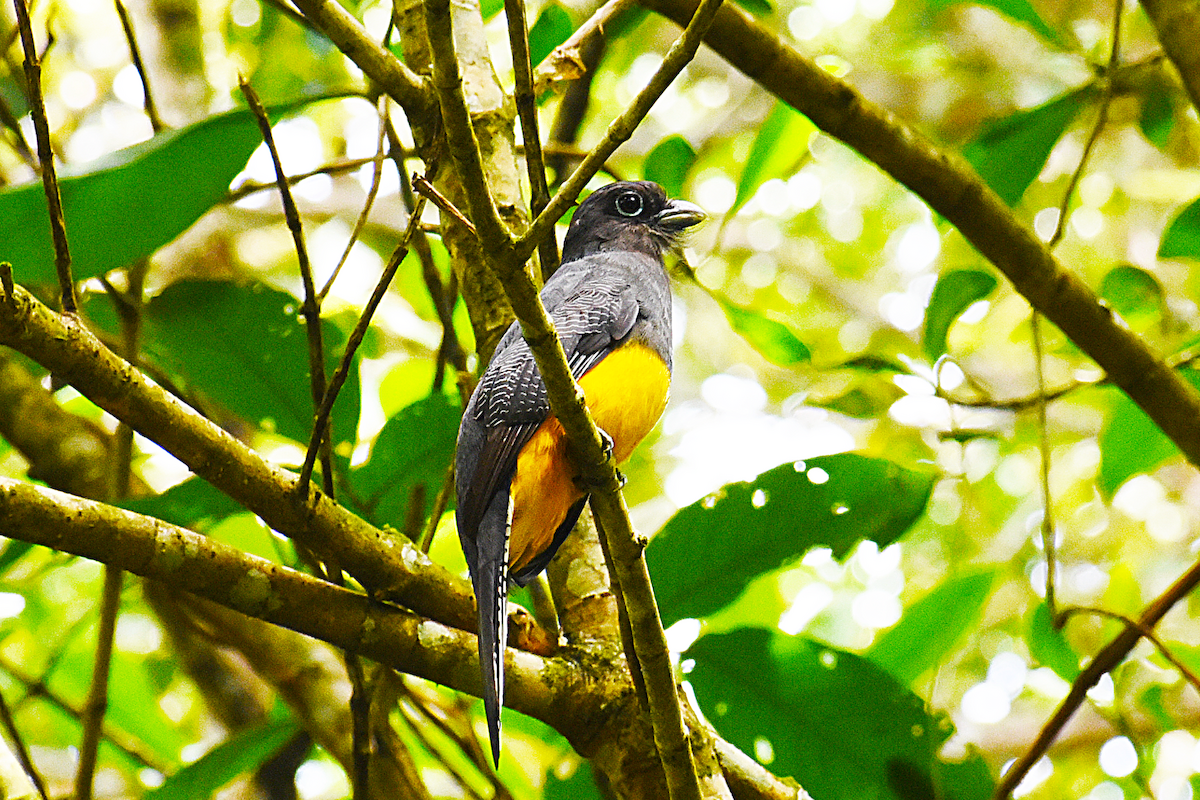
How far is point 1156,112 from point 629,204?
65.3 inches

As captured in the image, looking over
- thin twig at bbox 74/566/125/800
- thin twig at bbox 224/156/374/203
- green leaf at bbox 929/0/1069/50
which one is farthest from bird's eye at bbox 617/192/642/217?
thin twig at bbox 74/566/125/800

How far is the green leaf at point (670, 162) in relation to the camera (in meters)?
2.98

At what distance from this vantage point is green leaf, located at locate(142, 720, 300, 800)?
2.27 meters

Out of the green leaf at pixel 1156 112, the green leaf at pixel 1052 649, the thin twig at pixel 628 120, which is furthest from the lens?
the green leaf at pixel 1156 112

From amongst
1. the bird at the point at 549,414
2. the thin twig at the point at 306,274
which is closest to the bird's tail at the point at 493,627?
the bird at the point at 549,414

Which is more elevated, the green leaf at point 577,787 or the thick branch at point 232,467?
the thick branch at point 232,467

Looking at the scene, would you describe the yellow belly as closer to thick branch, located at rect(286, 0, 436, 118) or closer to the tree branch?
the tree branch

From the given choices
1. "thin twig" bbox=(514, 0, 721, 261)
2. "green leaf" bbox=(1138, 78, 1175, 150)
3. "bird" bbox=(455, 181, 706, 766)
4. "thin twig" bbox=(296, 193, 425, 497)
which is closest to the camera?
"thin twig" bbox=(514, 0, 721, 261)

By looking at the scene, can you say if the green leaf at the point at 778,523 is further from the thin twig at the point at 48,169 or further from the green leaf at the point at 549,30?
the green leaf at the point at 549,30

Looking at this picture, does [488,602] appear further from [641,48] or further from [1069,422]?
[1069,422]

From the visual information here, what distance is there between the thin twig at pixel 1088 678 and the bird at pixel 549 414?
0.92 meters

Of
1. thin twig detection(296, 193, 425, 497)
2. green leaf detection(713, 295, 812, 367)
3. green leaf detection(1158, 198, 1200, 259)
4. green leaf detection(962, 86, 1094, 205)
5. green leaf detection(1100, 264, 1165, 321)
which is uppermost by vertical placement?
green leaf detection(962, 86, 1094, 205)

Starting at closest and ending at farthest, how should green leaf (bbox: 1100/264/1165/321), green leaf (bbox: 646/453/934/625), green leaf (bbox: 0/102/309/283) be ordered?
green leaf (bbox: 0/102/309/283) → green leaf (bbox: 646/453/934/625) → green leaf (bbox: 1100/264/1165/321)

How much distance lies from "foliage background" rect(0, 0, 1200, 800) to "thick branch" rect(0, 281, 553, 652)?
475mm
